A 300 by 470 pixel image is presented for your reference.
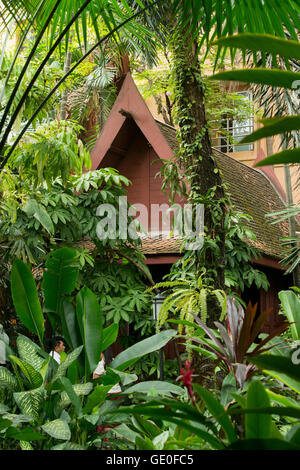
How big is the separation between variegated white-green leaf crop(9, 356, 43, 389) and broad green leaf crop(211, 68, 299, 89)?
1.65 meters

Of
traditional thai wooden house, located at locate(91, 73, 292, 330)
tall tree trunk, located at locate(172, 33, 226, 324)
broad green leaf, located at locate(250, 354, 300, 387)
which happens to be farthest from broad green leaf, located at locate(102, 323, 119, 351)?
traditional thai wooden house, located at locate(91, 73, 292, 330)

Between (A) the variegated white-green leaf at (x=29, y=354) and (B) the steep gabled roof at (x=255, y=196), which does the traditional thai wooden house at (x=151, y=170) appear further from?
(A) the variegated white-green leaf at (x=29, y=354)

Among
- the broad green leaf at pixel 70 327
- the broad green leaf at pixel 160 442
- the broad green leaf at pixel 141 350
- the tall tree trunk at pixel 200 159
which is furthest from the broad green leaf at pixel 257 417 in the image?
the tall tree trunk at pixel 200 159

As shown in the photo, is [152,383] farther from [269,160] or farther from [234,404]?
[269,160]

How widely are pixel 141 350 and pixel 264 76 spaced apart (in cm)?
177

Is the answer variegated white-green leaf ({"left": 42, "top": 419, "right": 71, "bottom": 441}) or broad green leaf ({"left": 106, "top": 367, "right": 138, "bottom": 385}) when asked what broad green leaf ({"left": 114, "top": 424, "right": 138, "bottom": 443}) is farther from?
variegated white-green leaf ({"left": 42, "top": 419, "right": 71, "bottom": 441})

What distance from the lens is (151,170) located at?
973cm

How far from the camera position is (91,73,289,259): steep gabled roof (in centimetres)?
896

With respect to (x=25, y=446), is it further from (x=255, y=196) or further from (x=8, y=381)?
(x=255, y=196)

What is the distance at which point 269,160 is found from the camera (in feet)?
3.15

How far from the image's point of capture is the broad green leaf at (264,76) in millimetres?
982

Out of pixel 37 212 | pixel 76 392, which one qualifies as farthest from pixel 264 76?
pixel 37 212

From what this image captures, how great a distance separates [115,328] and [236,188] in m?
8.28
